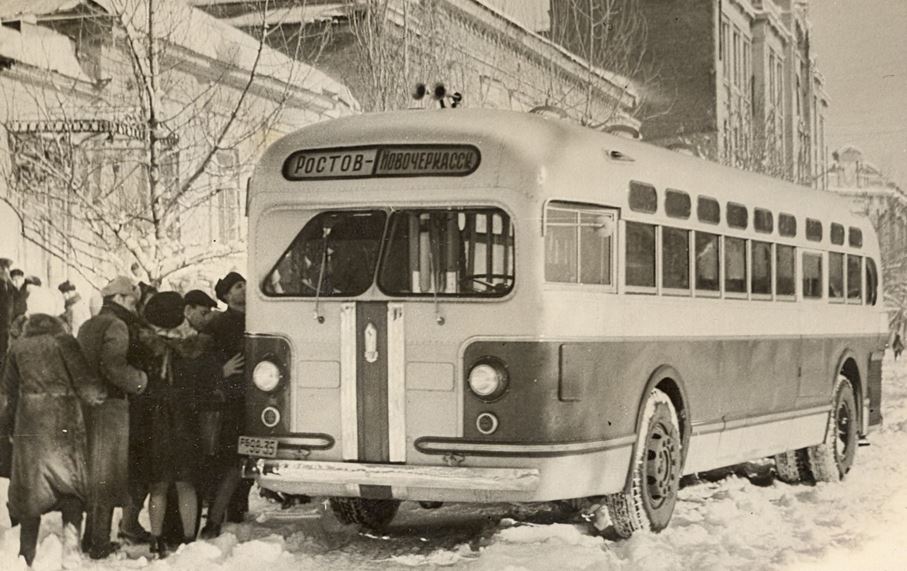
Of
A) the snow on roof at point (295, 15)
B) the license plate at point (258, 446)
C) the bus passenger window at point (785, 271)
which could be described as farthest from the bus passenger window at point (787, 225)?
the snow on roof at point (295, 15)

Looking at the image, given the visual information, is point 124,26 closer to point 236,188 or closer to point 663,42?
point 236,188

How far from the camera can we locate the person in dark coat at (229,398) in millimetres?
8531

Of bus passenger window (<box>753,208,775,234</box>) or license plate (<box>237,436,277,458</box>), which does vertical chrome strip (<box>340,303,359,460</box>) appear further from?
bus passenger window (<box>753,208,775,234</box>)

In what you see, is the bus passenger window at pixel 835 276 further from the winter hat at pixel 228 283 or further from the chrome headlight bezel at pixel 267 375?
the chrome headlight bezel at pixel 267 375

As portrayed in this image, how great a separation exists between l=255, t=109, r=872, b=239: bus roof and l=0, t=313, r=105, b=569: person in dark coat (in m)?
1.50

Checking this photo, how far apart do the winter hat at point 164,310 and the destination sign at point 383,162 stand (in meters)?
0.99

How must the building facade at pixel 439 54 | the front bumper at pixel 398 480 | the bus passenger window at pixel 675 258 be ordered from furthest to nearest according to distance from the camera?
1. the building facade at pixel 439 54
2. the bus passenger window at pixel 675 258
3. the front bumper at pixel 398 480

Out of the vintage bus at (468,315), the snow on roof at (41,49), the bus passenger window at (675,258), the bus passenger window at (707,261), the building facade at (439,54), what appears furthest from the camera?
the building facade at (439,54)

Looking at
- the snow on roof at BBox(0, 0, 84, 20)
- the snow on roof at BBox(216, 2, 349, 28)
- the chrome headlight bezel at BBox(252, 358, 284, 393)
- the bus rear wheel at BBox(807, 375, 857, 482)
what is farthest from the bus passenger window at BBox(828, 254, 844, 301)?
the snow on roof at BBox(0, 0, 84, 20)

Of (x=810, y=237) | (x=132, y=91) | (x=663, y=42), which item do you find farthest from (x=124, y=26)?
(x=663, y=42)

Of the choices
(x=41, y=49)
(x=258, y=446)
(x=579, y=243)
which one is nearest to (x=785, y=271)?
(x=579, y=243)

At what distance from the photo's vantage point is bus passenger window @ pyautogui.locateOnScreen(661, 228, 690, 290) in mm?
8828

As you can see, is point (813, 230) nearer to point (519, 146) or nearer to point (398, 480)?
point (519, 146)

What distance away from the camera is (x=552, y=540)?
8.14 metres
